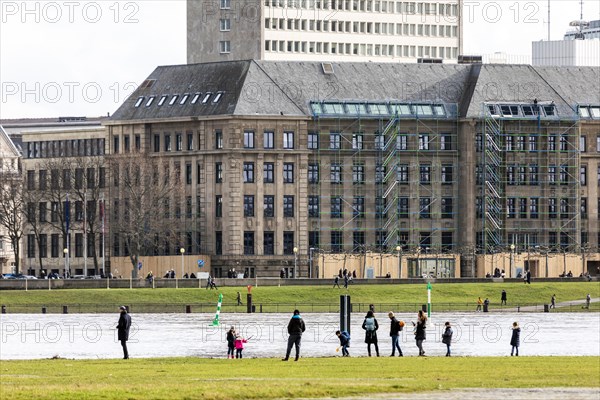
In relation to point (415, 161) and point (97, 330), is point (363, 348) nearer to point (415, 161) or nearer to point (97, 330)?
point (97, 330)

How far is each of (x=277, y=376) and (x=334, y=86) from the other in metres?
121

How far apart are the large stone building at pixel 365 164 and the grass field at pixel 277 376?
103m

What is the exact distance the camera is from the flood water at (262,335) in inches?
3659

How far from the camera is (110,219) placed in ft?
616

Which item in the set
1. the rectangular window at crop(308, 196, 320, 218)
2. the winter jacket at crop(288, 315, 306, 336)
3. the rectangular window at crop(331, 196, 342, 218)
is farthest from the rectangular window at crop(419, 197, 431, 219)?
the winter jacket at crop(288, 315, 306, 336)

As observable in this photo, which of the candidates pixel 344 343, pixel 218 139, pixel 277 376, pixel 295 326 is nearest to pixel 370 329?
pixel 344 343

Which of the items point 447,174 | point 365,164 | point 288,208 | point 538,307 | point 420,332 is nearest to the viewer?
point 420,332

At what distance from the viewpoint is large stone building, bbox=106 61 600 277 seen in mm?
186375

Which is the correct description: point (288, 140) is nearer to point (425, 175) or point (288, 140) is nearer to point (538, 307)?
point (425, 175)

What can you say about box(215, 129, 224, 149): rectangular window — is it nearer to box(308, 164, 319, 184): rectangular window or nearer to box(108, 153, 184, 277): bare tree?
box(108, 153, 184, 277): bare tree

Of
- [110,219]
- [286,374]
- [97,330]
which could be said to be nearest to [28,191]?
[110,219]

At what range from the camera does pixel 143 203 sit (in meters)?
181

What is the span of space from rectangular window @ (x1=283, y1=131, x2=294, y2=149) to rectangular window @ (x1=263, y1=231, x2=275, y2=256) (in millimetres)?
7574

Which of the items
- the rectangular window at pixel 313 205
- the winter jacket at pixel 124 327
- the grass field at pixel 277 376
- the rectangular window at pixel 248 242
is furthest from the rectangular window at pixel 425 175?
the winter jacket at pixel 124 327
